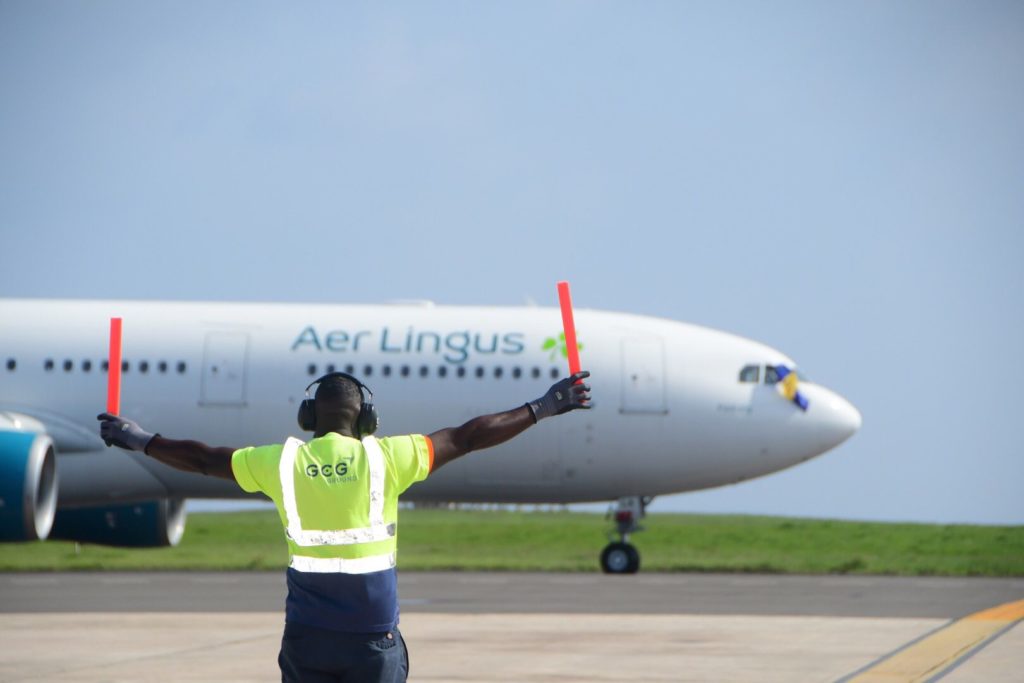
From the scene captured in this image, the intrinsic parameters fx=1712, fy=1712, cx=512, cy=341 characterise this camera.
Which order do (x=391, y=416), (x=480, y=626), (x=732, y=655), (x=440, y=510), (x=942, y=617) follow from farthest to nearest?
(x=440, y=510), (x=391, y=416), (x=942, y=617), (x=480, y=626), (x=732, y=655)

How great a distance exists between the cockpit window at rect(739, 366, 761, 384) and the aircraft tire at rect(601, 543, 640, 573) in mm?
2891

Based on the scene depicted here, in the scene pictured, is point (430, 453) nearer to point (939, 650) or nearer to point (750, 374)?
point (939, 650)

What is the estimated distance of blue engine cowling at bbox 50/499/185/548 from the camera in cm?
2498

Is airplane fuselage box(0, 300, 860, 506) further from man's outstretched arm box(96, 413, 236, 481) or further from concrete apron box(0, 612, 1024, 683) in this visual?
man's outstretched arm box(96, 413, 236, 481)

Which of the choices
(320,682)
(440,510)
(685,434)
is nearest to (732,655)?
(320,682)

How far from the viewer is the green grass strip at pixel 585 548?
2752cm

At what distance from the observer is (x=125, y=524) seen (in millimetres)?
25125

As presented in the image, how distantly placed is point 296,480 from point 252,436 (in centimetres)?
1860

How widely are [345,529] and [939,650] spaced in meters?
8.22

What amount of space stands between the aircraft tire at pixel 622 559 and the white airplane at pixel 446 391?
2cm

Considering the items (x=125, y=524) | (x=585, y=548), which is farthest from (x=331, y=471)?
(x=585, y=548)

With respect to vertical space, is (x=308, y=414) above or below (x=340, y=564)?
above

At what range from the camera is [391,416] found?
23500 mm

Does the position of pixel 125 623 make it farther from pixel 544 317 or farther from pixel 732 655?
pixel 544 317
